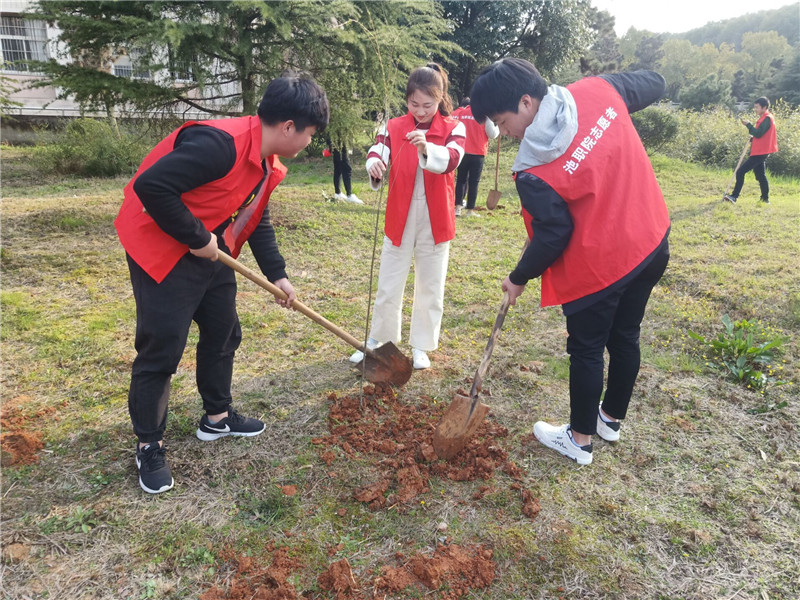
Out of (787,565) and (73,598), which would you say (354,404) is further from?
(787,565)

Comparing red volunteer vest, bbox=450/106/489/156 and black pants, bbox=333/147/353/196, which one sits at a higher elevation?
red volunteer vest, bbox=450/106/489/156

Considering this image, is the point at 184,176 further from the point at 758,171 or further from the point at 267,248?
the point at 758,171

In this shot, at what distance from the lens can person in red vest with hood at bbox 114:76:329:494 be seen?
2000mm

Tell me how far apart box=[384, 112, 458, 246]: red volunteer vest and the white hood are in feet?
3.47

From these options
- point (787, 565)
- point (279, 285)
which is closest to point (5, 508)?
point (279, 285)

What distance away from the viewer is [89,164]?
32.3ft

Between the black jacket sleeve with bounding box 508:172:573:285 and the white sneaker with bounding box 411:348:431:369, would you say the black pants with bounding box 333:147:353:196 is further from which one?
the black jacket sleeve with bounding box 508:172:573:285

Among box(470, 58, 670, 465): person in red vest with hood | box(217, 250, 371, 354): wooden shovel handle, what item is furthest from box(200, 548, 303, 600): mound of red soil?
box(470, 58, 670, 465): person in red vest with hood

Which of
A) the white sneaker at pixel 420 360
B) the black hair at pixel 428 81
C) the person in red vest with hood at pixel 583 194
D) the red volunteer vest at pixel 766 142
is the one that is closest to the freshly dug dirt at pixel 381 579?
the person in red vest with hood at pixel 583 194

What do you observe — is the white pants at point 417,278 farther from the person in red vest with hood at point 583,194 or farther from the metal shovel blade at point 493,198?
Result: the metal shovel blade at point 493,198

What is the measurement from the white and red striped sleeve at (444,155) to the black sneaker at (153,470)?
6.73ft

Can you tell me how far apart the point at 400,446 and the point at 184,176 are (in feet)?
5.63

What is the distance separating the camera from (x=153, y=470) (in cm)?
243

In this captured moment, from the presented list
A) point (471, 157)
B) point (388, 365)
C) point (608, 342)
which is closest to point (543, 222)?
point (608, 342)
